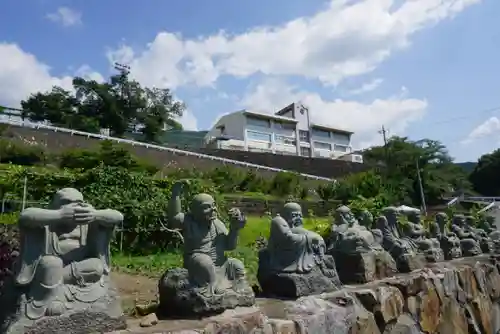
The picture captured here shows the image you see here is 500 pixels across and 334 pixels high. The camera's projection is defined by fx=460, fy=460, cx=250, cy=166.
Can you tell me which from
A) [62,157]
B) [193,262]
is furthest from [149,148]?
[193,262]

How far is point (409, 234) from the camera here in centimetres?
785

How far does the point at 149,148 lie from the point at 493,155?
28.8 meters

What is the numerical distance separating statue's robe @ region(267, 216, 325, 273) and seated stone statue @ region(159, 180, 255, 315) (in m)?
0.69

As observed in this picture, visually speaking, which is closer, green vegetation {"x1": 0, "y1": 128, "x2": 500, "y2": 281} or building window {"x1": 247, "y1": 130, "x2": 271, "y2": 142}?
green vegetation {"x1": 0, "y1": 128, "x2": 500, "y2": 281}

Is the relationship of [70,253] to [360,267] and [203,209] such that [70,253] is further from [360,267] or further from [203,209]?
[360,267]

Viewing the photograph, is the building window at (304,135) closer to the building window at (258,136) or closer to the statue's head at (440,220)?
the building window at (258,136)

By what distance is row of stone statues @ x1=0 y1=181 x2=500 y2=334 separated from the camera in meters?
3.42

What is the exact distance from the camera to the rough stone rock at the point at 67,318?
3260 mm

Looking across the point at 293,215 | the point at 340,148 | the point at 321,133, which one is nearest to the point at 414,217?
the point at 293,215

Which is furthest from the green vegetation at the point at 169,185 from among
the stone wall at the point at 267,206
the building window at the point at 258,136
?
the building window at the point at 258,136

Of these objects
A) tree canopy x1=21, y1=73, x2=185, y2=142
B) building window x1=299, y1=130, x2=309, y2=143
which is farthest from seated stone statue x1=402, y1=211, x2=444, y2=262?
building window x1=299, y1=130, x2=309, y2=143

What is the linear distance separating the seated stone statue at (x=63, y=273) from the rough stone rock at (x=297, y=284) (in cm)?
182

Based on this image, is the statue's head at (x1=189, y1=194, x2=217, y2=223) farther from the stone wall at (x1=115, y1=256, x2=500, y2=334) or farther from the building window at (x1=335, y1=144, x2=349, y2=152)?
the building window at (x1=335, y1=144, x2=349, y2=152)

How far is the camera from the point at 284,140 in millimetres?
46375
